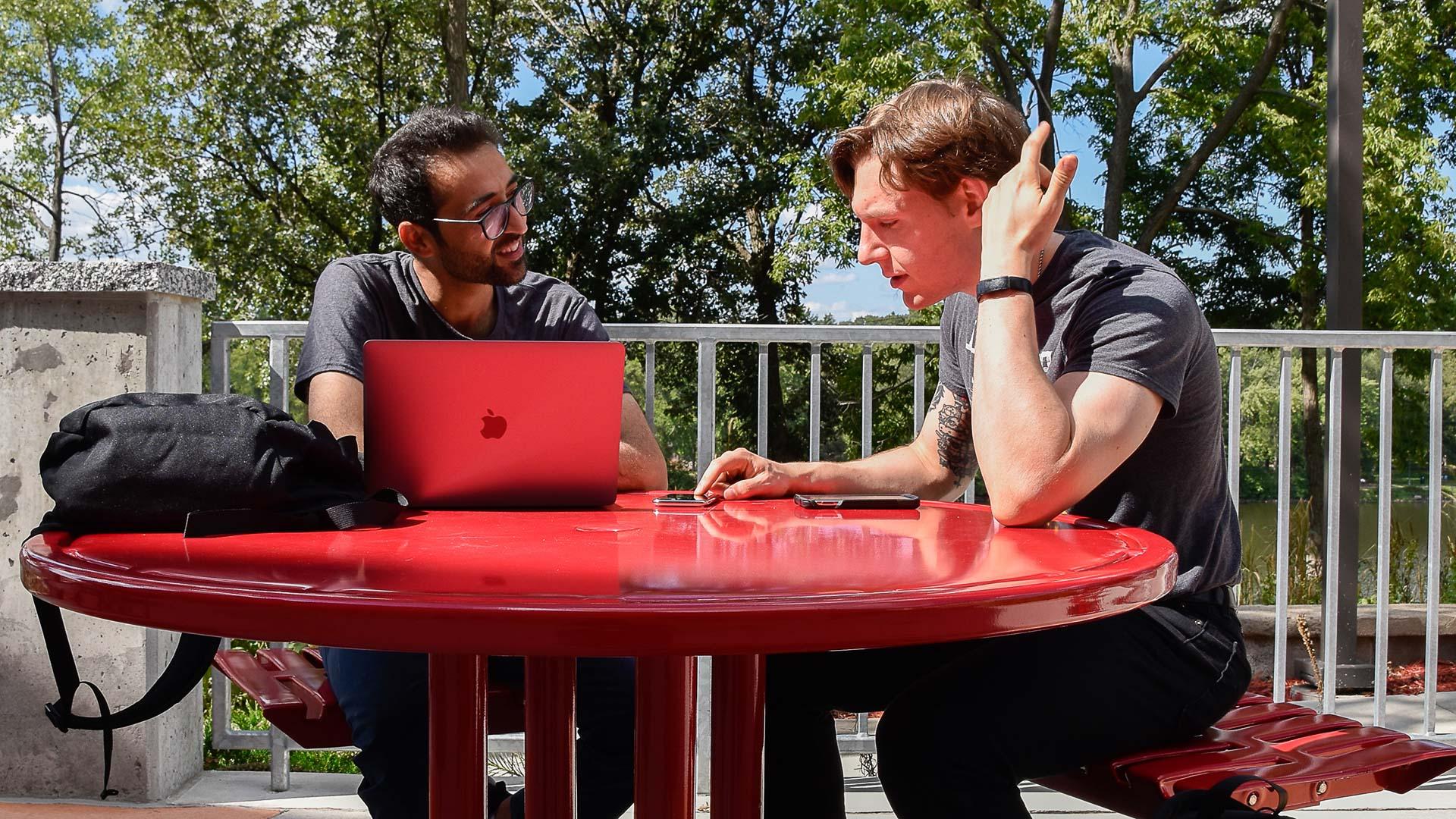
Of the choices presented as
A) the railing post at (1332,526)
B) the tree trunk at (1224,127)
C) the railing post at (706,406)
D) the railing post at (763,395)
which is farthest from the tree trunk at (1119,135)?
the railing post at (706,406)

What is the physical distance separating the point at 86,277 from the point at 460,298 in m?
0.98

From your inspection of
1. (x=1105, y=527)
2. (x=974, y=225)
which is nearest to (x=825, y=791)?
(x=1105, y=527)

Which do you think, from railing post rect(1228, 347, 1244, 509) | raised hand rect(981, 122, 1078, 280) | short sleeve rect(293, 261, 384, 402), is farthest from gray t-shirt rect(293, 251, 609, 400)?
railing post rect(1228, 347, 1244, 509)

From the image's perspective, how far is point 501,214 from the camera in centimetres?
243

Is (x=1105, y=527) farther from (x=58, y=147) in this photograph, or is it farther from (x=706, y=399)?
(x=58, y=147)

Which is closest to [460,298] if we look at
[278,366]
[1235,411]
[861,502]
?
[278,366]

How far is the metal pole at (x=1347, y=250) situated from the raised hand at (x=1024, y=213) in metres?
3.92

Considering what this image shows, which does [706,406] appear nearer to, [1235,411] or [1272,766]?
[1235,411]

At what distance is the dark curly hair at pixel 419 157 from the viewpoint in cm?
245

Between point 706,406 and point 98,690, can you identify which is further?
point 706,406

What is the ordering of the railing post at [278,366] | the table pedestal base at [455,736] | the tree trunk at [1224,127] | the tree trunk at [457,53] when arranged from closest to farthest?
the table pedestal base at [455,736]
the railing post at [278,366]
the tree trunk at [1224,127]
the tree trunk at [457,53]

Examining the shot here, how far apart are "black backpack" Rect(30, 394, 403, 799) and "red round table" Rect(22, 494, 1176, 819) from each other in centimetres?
3

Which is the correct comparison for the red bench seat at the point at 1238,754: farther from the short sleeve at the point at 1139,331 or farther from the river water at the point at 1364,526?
the river water at the point at 1364,526

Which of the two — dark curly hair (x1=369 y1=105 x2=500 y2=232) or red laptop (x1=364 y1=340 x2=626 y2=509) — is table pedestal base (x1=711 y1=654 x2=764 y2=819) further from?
dark curly hair (x1=369 y1=105 x2=500 y2=232)
